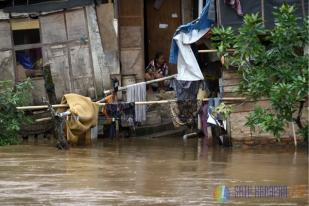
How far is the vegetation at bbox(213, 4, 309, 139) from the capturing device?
7078 millimetres

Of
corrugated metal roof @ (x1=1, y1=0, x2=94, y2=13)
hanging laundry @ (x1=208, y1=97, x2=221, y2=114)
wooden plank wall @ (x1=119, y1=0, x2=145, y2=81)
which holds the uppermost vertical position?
corrugated metal roof @ (x1=1, y1=0, x2=94, y2=13)

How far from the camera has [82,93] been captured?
16.1 m

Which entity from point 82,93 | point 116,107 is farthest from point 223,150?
point 82,93

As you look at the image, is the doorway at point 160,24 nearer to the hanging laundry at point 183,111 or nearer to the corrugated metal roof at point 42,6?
the corrugated metal roof at point 42,6

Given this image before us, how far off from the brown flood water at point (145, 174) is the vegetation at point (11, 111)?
0.59 m

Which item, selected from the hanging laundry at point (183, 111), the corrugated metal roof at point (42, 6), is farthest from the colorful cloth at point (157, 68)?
the corrugated metal roof at point (42, 6)

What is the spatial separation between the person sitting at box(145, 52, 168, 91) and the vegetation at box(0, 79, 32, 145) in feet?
10.3

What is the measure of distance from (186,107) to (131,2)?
3.24 m

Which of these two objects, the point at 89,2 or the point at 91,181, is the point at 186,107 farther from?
the point at 91,181

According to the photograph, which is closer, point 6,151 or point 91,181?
point 91,181

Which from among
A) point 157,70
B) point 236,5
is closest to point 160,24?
point 157,70

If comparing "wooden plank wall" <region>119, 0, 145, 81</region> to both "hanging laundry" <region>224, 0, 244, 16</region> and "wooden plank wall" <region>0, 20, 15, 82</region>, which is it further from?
"hanging laundry" <region>224, 0, 244, 16</region>

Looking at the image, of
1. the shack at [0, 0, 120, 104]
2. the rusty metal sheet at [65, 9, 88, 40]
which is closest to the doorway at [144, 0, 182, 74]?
the shack at [0, 0, 120, 104]

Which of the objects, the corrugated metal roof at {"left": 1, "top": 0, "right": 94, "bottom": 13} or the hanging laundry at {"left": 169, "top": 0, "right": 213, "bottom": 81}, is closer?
the hanging laundry at {"left": 169, "top": 0, "right": 213, "bottom": 81}
